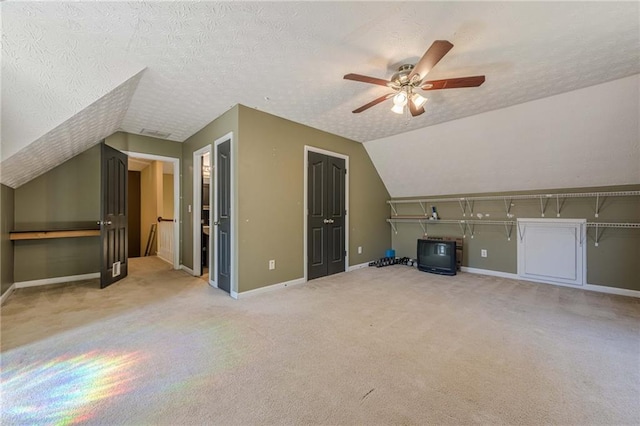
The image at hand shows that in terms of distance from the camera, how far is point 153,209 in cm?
681

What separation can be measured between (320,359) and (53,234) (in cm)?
408

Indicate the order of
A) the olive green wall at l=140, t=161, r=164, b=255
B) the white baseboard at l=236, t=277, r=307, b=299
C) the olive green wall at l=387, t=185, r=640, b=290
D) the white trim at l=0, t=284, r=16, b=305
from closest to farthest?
the white trim at l=0, t=284, r=16, b=305, the white baseboard at l=236, t=277, r=307, b=299, the olive green wall at l=387, t=185, r=640, b=290, the olive green wall at l=140, t=161, r=164, b=255

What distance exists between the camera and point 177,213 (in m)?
4.65

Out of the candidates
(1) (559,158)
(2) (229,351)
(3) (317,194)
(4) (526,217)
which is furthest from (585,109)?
(2) (229,351)

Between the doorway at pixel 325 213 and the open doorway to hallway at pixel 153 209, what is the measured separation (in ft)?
8.25

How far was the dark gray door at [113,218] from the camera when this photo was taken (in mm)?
3553

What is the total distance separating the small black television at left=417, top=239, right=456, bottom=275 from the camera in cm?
437

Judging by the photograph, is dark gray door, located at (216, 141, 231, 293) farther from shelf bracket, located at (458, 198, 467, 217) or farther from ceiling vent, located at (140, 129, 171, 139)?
shelf bracket, located at (458, 198, 467, 217)

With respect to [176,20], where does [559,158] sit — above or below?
below

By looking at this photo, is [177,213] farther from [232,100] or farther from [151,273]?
[232,100]

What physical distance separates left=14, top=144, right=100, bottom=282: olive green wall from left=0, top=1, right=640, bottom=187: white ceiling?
2.77 feet

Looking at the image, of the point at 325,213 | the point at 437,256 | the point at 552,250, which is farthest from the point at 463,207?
the point at 325,213

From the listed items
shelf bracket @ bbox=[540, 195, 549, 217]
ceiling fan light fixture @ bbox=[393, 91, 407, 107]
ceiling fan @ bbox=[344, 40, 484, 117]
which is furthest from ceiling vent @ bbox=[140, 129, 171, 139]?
shelf bracket @ bbox=[540, 195, 549, 217]

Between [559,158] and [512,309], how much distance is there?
2276mm
